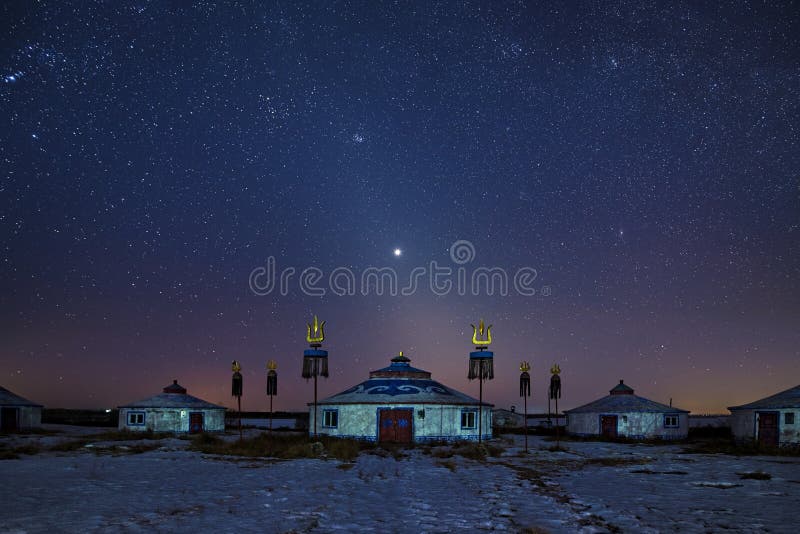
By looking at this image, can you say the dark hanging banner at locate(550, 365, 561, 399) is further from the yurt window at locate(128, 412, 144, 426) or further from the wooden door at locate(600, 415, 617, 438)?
the yurt window at locate(128, 412, 144, 426)

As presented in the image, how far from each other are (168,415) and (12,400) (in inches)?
455

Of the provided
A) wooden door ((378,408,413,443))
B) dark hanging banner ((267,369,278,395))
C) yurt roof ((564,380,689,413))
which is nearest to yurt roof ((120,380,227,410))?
dark hanging banner ((267,369,278,395))

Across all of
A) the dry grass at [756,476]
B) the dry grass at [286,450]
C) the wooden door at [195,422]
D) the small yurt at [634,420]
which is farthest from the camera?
the wooden door at [195,422]

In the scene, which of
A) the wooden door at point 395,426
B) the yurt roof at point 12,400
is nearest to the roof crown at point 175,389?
the yurt roof at point 12,400

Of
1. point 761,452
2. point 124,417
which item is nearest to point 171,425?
point 124,417

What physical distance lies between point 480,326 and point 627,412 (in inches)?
662

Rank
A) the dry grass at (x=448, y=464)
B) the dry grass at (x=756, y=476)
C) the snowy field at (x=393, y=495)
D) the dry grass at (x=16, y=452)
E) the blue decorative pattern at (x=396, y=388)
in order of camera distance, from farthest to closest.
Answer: the blue decorative pattern at (x=396, y=388) < the dry grass at (x=16, y=452) < the dry grass at (x=448, y=464) < the dry grass at (x=756, y=476) < the snowy field at (x=393, y=495)

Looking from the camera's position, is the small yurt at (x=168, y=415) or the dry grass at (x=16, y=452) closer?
the dry grass at (x=16, y=452)

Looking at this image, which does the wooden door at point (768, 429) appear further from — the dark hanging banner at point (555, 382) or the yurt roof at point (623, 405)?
the dark hanging banner at point (555, 382)

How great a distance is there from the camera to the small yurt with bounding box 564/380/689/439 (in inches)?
1505

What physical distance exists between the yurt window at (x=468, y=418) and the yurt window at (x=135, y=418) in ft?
76.5

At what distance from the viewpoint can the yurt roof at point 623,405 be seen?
38.6 m

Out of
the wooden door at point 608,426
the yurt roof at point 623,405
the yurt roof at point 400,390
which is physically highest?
the yurt roof at point 400,390

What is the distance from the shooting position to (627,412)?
126ft
